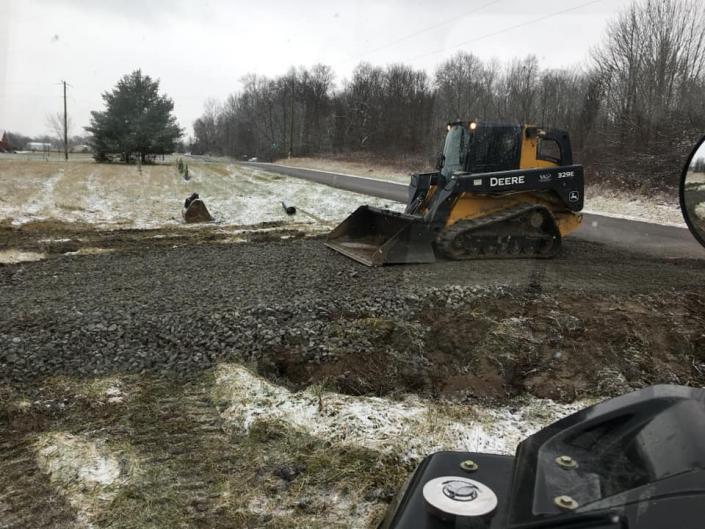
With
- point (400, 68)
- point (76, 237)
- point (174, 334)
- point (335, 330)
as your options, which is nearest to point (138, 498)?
point (174, 334)

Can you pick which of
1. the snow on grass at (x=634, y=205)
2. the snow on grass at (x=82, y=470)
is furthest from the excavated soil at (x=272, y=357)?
the snow on grass at (x=634, y=205)

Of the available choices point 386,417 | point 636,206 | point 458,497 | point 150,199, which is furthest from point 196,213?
point 458,497

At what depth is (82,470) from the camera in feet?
10.5

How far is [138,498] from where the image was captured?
296cm

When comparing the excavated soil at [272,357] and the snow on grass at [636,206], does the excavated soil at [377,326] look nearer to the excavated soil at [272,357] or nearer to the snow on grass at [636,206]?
the excavated soil at [272,357]

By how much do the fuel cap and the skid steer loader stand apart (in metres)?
6.56

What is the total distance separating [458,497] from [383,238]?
840cm

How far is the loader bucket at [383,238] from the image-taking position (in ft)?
27.5

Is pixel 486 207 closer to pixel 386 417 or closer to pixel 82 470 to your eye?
pixel 386 417

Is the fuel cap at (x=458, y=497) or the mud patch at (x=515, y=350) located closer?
the fuel cap at (x=458, y=497)

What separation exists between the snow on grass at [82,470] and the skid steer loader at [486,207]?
5.28 m

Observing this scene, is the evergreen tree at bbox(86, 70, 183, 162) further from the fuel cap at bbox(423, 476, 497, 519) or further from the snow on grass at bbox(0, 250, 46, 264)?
the fuel cap at bbox(423, 476, 497, 519)

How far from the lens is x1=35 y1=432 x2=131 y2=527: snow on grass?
115 inches

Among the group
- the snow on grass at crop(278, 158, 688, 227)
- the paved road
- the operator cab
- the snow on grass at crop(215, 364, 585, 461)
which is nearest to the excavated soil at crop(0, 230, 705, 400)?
the snow on grass at crop(215, 364, 585, 461)
